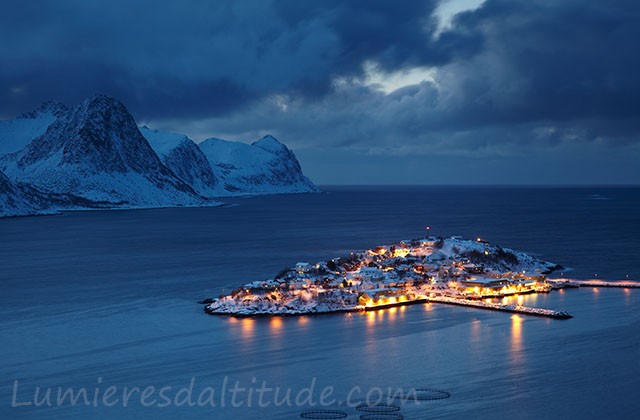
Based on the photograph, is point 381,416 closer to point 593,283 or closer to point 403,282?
point 403,282

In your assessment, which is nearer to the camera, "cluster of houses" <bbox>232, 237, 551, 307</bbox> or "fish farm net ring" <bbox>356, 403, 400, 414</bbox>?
"fish farm net ring" <bbox>356, 403, 400, 414</bbox>

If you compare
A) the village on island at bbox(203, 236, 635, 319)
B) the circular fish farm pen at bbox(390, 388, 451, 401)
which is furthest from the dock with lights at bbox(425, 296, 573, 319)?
the circular fish farm pen at bbox(390, 388, 451, 401)

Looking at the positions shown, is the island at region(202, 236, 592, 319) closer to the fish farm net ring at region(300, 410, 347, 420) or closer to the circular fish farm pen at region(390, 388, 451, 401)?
the circular fish farm pen at region(390, 388, 451, 401)

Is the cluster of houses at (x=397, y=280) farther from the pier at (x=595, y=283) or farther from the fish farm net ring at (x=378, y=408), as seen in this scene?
the fish farm net ring at (x=378, y=408)

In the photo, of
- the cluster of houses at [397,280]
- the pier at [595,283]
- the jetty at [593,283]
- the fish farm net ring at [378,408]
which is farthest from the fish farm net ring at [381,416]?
the pier at [595,283]

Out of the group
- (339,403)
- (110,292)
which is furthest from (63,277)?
(339,403)

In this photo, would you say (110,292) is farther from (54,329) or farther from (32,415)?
(32,415)

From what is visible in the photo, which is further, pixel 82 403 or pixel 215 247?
pixel 215 247
